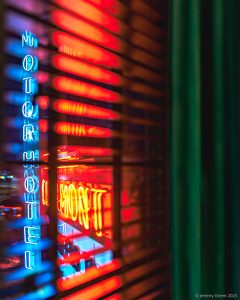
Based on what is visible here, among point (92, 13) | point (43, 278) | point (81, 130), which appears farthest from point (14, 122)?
point (92, 13)

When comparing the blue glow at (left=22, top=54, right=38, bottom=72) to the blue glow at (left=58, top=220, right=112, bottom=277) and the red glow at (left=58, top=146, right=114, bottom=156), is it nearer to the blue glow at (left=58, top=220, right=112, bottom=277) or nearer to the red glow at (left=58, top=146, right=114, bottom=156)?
the red glow at (left=58, top=146, right=114, bottom=156)

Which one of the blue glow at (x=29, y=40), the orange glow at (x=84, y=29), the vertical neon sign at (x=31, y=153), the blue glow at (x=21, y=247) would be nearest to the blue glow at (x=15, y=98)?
the vertical neon sign at (x=31, y=153)

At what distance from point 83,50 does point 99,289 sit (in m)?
0.73

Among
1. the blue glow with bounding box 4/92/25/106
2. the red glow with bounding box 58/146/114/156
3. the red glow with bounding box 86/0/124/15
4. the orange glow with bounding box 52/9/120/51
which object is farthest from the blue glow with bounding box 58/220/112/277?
the red glow with bounding box 86/0/124/15

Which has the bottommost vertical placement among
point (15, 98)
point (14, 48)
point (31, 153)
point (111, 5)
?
point (31, 153)

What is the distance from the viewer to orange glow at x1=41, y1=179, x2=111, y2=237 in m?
0.94

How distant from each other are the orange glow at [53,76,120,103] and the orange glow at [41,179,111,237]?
0.27 m

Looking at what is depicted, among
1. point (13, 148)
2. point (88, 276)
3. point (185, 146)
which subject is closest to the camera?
point (13, 148)

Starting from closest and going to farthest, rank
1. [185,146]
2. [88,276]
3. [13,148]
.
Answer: [13,148] → [88,276] → [185,146]

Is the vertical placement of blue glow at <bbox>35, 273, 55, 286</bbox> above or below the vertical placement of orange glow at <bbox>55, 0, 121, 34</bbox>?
below

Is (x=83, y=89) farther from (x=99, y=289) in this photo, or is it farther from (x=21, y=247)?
(x=99, y=289)

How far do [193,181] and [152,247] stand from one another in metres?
0.33

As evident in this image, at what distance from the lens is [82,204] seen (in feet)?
3.33
